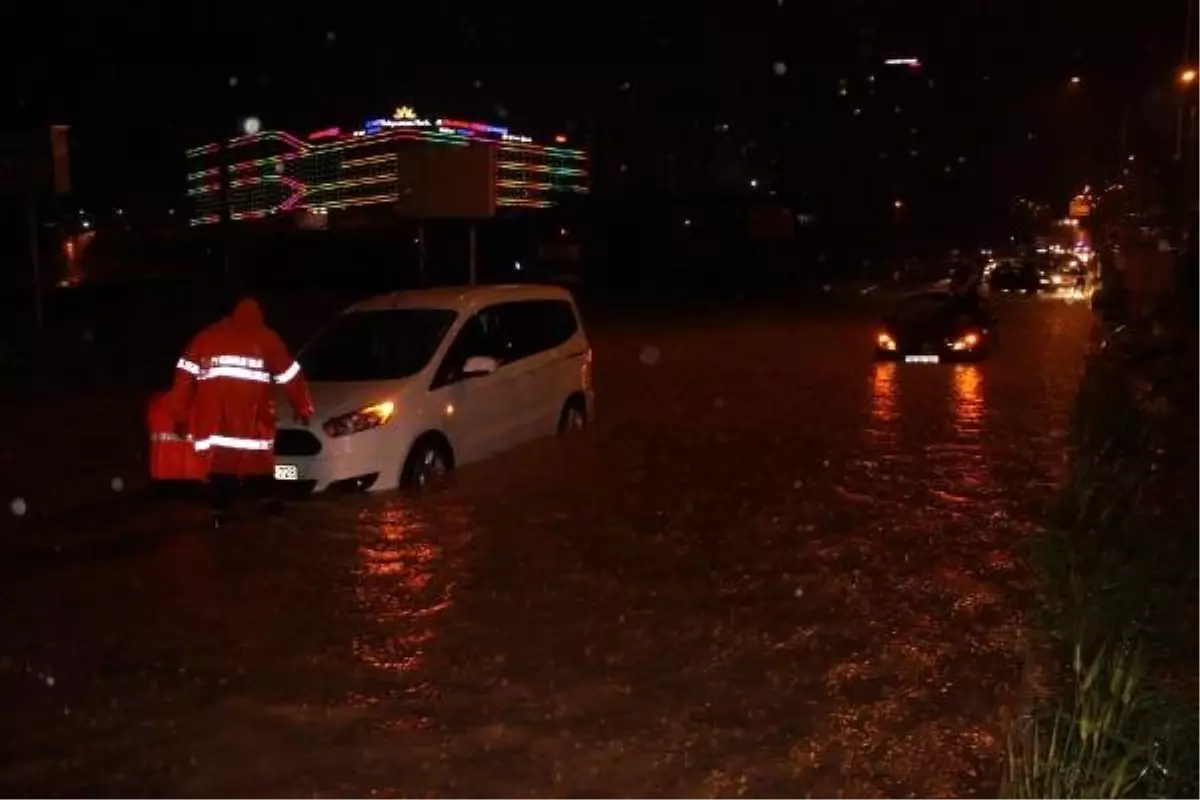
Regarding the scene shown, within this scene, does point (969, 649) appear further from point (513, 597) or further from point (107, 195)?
point (107, 195)

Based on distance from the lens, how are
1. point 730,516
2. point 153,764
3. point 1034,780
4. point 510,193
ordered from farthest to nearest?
point 510,193
point 730,516
point 153,764
point 1034,780

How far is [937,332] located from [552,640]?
65.1 feet

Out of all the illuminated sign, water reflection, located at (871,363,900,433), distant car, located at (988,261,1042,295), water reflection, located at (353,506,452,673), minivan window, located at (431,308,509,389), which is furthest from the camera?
the illuminated sign

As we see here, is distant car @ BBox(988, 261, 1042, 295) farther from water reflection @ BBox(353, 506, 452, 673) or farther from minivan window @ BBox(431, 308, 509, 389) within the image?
water reflection @ BBox(353, 506, 452, 673)

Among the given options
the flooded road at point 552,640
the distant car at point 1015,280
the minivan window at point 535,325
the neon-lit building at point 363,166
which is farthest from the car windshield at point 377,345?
the neon-lit building at point 363,166

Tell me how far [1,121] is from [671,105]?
247 feet

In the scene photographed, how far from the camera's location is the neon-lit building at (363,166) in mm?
110856

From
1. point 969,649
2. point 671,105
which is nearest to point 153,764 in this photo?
point 969,649

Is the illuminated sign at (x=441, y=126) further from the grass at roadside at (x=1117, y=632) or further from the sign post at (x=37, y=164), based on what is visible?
the grass at roadside at (x=1117, y=632)

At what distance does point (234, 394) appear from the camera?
9594 millimetres

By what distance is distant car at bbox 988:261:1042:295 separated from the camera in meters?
53.6

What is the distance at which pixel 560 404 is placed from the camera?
14.1 meters

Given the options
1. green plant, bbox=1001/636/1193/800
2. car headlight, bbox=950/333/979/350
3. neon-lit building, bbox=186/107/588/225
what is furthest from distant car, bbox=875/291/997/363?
neon-lit building, bbox=186/107/588/225

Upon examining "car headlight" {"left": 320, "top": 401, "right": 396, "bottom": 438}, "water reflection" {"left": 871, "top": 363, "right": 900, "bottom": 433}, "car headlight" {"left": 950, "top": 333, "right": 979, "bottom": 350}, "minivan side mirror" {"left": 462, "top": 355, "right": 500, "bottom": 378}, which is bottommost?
"water reflection" {"left": 871, "top": 363, "right": 900, "bottom": 433}
